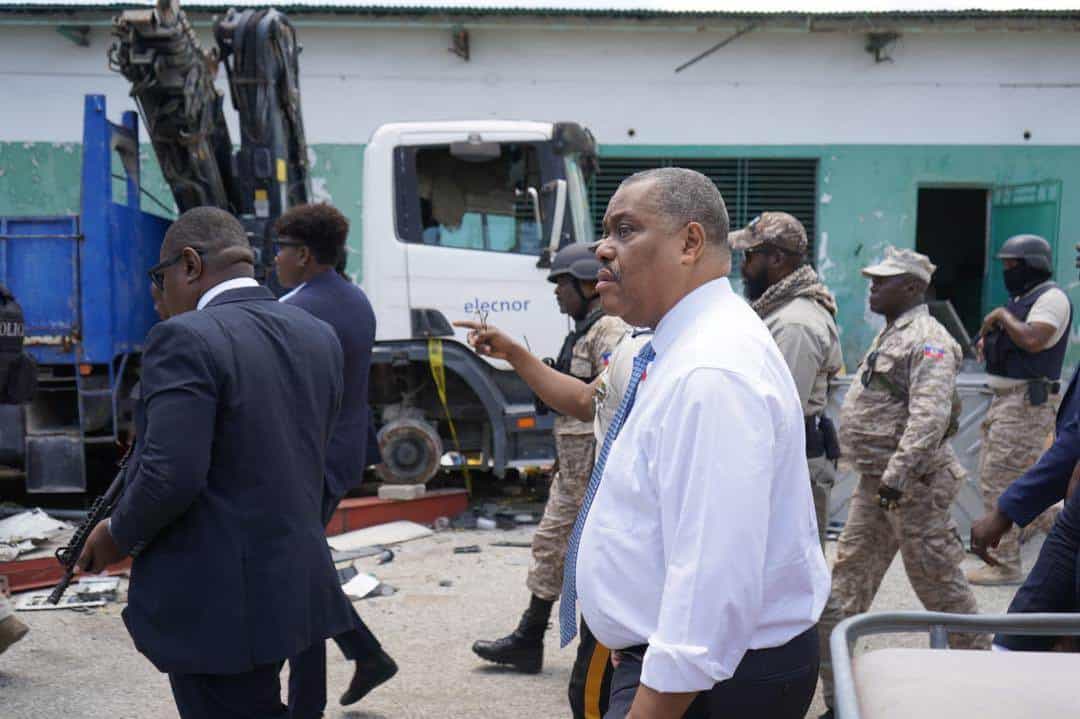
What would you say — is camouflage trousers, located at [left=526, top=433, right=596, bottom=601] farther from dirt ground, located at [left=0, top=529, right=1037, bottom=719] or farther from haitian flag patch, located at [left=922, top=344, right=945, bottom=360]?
haitian flag patch, located at [left=922, top=344, right=945, bottom=360]

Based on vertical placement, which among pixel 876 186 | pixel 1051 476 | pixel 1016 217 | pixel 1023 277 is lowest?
pixel 1051 476

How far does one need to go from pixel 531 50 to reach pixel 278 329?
10.4 metres

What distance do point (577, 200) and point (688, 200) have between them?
5.26m

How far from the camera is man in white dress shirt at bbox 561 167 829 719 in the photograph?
4.83ft

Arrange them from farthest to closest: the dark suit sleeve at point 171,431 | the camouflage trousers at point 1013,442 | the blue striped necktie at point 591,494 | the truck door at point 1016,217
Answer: the truck door at point 1016,217, the camouflage trousers at point 1013,442, the dark suit sleeve at point 171,431, the blue striped necktie at point 591,494

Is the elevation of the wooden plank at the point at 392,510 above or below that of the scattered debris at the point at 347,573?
above

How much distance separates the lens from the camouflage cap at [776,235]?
3.58 metres

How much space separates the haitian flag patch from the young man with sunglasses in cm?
36

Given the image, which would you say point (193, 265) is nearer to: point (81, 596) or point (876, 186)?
point (81, 596)

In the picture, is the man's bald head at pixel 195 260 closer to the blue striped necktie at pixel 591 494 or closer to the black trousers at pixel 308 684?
the black trousers at pixel 308 684

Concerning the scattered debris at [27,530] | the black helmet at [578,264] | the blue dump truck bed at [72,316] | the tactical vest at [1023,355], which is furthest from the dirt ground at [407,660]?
the black helmet at [578,264]

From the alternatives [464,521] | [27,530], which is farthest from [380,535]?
[27,530]

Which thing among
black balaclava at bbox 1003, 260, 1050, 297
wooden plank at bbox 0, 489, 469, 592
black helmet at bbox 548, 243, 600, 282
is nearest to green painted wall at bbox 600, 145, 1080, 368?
black balaclava at bbox 1003, 260, 1050, 297

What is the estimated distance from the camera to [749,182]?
12281 millimetres
